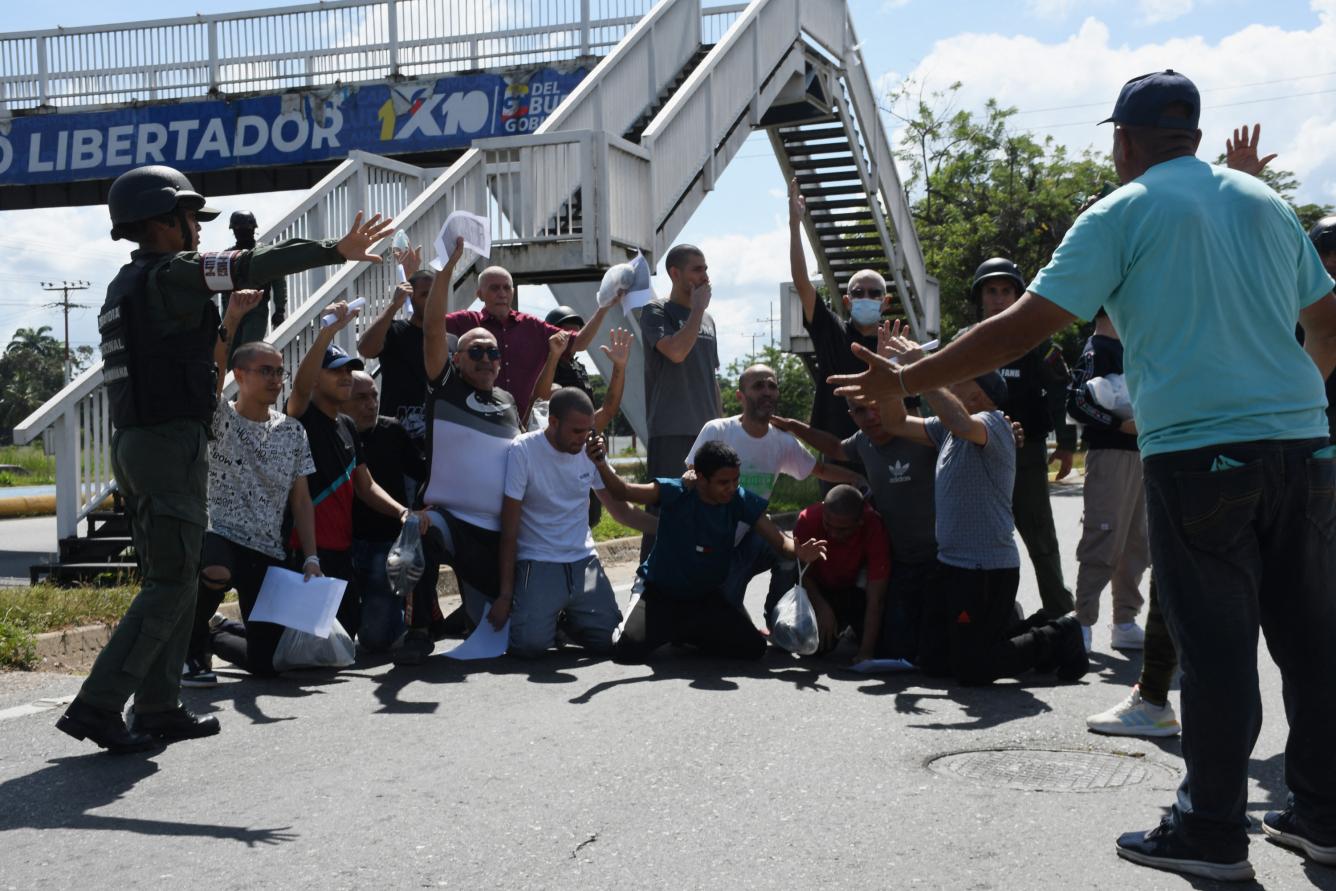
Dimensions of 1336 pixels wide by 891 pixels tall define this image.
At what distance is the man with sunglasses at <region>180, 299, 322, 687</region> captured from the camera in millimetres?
6879

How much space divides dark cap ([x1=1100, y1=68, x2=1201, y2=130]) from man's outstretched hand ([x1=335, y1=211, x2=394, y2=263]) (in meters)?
2.47

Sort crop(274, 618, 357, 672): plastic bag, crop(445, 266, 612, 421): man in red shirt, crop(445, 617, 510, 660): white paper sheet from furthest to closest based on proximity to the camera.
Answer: crop(445, 266, 612, 421): man in red shirt
crop(445, 617, 510, 660): white paper sheet
crop(274, 618, 357, 672): plastic bag

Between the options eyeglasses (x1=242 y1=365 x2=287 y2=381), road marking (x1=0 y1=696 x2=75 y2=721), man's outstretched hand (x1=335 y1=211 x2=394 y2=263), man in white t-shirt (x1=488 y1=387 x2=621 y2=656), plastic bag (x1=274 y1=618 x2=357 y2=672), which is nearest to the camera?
man's outstretched hand (x1=335 y1=211 x2=394 y2=263)

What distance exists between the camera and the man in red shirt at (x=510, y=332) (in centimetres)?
883

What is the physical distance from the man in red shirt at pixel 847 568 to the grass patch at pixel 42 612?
12.4ft

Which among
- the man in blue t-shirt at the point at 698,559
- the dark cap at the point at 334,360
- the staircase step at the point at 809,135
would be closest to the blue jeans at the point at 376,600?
the dark cap at the point at 334,360

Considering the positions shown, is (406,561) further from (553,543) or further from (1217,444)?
(1217,444)

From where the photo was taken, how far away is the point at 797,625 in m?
6.96

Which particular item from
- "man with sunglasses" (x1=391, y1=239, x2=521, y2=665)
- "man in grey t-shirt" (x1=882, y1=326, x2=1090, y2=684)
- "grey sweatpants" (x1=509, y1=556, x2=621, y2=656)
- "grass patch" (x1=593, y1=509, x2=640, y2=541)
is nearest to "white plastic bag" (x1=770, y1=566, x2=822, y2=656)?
"man in grey t-shirt" (x1=882, y1=326, x2=1090, y2=684)

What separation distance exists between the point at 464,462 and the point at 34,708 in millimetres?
2526

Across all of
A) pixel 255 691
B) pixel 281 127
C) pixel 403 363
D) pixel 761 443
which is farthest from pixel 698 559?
pixel 281 127

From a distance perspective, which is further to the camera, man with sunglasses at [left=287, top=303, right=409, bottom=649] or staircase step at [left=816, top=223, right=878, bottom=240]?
staircase step at [left=816, top=223, right=878, bottom=240]

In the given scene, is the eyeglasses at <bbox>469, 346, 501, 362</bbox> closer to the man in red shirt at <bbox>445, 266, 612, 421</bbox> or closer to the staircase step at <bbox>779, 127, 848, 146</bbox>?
the man in red shirt at <bbox>445, 266, 612, 421</bbox>

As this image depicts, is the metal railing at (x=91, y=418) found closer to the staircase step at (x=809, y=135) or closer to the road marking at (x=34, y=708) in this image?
the road marking at (x=34, y=708)
